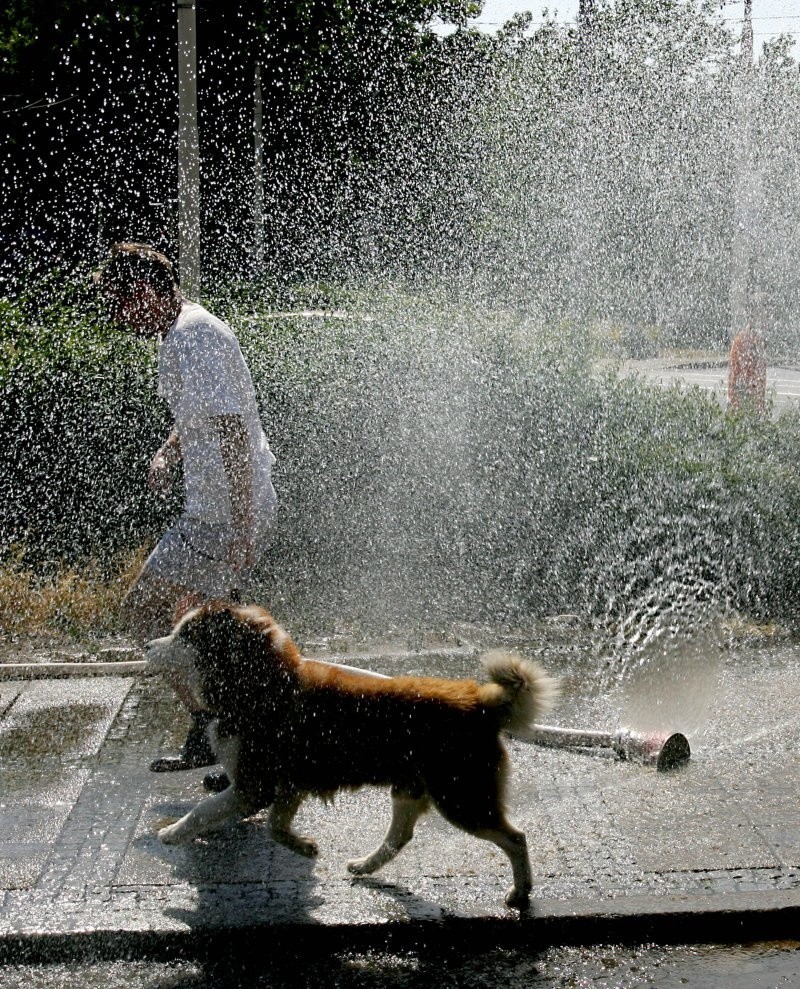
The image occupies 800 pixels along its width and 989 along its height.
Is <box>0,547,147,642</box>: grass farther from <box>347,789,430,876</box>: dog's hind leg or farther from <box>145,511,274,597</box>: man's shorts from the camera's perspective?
<box>347,789,430,876</box>: dog's hind leg

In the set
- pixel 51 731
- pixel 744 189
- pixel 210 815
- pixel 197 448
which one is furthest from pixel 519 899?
pixel 744 189

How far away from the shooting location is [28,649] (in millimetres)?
6328

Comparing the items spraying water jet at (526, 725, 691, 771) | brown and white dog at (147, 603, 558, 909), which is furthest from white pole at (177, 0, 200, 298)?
brown and white dog at (147, 603, 558, 909)

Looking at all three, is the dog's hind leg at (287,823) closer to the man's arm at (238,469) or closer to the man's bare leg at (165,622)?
the man's bare leg at (165,622)

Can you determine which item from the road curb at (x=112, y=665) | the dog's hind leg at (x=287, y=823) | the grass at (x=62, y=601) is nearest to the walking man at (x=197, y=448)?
the dog's hind leg at (x=287, y=823)

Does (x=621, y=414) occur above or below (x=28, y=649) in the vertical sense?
above

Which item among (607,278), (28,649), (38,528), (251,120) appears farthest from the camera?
(251,120)

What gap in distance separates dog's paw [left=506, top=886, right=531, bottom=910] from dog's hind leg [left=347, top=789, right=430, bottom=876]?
1.20ft

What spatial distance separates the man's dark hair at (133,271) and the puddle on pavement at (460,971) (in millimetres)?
2234

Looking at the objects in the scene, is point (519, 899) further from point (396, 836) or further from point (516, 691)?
point (516, 691)

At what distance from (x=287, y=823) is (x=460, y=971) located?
2.34 feet

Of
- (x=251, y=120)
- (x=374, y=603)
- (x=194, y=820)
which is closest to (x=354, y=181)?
(x=251, y=120)

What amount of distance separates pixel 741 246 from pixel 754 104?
182 centimetres

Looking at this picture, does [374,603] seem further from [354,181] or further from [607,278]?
[354,181]
